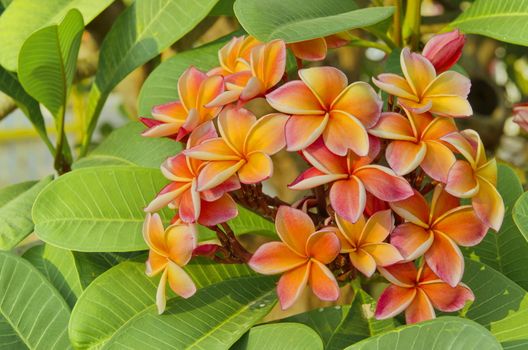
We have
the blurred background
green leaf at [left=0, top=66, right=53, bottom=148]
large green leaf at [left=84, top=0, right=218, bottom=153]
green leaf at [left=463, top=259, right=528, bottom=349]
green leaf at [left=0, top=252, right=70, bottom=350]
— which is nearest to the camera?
green leaf at [left=463, top=259, right=528, bottom=349]

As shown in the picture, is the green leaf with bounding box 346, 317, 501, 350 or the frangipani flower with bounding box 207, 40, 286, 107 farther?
the frangipani flower with bounding box 207, 40, 286, 107

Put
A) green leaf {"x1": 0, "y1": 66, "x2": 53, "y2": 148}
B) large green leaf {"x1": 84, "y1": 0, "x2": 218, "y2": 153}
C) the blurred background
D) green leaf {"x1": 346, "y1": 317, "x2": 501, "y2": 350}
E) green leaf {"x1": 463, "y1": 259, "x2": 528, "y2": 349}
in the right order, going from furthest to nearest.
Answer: the blurred background < green leaf {"x1": 0, "y1": 66, "x2": 53, "y2": 148} < large green leaf {"x1": 84, "y1": 0, "x2": 218, "y2": 153} < green leaf {"x1": 463, "y1": 259, "x2": 528, "y2": 349} < green leaf {"x1": 346, "y1": 317, "x2": 501, "y2": 350}

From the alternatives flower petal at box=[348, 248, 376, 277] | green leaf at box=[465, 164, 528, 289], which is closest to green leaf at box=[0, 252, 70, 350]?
flower petal at box=[348, 248, 376, 277]

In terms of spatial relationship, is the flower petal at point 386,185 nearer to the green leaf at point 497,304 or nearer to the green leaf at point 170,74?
the green leaf at point 497,304

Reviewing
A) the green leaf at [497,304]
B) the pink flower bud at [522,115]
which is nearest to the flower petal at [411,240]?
the green leaf at [497,304]

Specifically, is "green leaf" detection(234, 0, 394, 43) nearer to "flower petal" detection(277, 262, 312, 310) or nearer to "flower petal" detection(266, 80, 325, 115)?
"flower petal" detection(266, 80, 325, 115)

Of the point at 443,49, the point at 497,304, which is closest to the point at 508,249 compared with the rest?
the point at 497,304

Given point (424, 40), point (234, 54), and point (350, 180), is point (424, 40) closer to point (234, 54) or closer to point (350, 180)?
point (234, 54)
